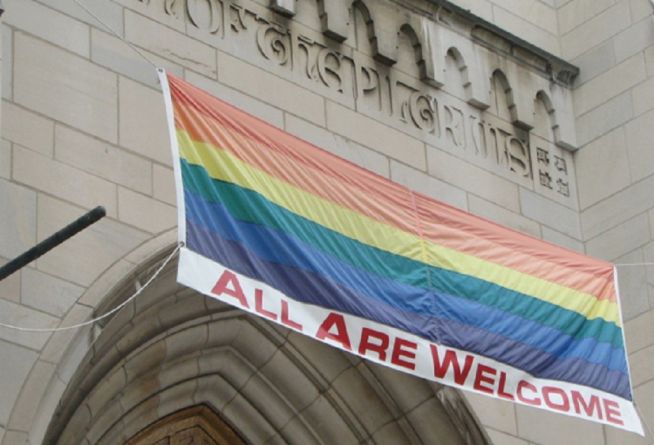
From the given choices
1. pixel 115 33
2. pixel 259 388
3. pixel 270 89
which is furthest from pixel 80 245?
pixel 259 388

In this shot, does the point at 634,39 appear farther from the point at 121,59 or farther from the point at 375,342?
the point at 375,342

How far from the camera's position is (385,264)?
13.1 m

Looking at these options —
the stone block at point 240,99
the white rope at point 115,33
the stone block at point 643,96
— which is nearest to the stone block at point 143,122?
the white rope at point 115,33

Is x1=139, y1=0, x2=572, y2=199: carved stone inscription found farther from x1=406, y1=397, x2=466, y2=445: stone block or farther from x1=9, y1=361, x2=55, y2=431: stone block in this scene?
x1=9, y1=361, x2=55, y2=431: stone block

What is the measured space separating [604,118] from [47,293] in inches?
265

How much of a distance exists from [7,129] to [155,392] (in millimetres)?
3117

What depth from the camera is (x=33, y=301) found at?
12.2 metres

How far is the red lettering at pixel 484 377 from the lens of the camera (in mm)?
13211

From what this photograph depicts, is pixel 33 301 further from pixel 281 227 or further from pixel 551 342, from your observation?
pixel 551 342

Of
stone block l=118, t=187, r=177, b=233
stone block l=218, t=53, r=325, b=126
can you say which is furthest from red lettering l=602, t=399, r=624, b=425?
stone block l=118, t=187, r=177, b=233

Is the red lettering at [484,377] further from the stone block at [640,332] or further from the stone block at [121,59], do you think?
the stone block at [121,59]

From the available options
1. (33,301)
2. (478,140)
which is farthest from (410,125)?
(33,301)

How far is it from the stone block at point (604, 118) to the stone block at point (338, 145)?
8.90 feet

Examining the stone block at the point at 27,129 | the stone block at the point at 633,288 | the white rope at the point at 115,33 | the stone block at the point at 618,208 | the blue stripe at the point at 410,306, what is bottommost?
the blue stripe at the point at 410,306
